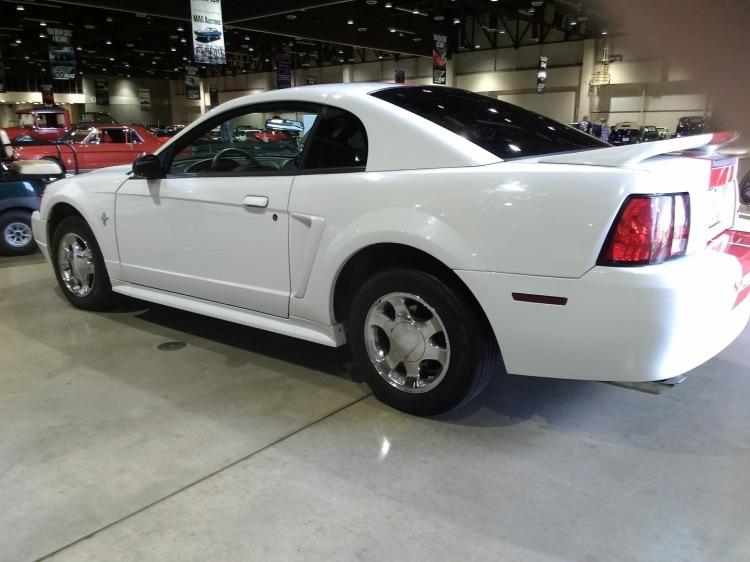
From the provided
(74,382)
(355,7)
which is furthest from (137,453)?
(355,7)

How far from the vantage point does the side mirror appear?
3633mm

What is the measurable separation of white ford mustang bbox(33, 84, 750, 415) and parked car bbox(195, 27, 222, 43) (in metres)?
10.2

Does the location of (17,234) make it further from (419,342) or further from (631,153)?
(631,153)

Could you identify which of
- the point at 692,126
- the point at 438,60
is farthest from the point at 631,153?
the point at 692,126

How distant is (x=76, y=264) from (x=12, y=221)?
282cm

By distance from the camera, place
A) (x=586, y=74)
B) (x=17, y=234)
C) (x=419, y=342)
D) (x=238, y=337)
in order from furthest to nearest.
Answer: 1. (x=586, y=74)
2. (x=17, y=234)
3. (x=238, y=337)
4. (x=419, y=342)

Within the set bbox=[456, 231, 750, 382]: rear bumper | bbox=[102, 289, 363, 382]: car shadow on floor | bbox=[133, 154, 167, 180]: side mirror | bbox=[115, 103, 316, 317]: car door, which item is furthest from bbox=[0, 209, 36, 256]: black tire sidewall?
bbox=[456, 231, 750, 382]: rear bumper

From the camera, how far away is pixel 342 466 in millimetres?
2475

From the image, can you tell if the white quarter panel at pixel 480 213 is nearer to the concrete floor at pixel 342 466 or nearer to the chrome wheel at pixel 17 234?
the concrete floor at pixel 342 466

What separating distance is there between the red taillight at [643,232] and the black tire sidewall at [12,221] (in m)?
6.55

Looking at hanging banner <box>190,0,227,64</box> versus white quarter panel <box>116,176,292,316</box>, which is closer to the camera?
white quarter panel <box>116,176,292,316</box>

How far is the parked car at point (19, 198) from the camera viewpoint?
6.48m

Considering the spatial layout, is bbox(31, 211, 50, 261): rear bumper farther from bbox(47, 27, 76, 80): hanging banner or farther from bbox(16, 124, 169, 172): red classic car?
bbox(47, 27, 76, 80): hanging banner

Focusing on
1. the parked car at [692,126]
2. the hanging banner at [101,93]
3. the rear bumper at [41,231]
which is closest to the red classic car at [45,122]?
the rear bumper at [41,231]
